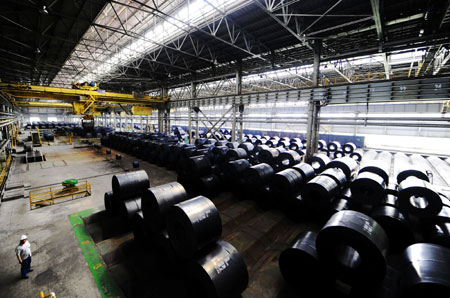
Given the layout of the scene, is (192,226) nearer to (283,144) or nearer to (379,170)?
(379,170)

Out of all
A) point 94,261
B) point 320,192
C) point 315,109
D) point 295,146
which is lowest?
point 94,261

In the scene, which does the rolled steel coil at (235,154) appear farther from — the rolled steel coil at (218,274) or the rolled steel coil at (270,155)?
the rolled steel coil at (218,274)

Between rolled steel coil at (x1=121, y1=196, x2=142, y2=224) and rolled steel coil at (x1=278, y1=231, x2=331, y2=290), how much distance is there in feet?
15.1

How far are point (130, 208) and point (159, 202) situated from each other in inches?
72.3

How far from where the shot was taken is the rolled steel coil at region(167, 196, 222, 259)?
3.84 meters

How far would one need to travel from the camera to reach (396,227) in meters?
5.01

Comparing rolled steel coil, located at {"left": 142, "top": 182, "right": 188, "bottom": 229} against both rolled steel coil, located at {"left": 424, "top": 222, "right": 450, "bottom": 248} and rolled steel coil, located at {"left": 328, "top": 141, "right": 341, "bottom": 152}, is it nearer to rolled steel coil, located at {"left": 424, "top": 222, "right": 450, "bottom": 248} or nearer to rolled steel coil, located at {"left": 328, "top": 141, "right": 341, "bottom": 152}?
rolled steel coil, located at {"left": 424, "top": 222, "right": 450, "bottom": 248}

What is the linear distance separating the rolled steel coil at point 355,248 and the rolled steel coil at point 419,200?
294 cm

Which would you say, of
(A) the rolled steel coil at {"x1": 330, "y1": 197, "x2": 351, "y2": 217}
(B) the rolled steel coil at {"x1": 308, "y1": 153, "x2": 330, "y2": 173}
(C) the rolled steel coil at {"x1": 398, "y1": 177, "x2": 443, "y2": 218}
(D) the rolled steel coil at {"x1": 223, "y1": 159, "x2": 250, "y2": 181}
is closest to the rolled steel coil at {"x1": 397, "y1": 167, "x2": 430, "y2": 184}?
(C) the rolled steel coil at {"x1": 398, "y1": 177, "x2": 443, "y2": 218}

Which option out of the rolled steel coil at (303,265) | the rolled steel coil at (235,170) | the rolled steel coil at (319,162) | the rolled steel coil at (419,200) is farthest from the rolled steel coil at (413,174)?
the rolled steel coil at (235,170)

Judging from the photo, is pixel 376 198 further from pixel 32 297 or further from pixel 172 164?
pixel 172 164

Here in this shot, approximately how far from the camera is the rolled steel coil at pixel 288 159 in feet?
35.1

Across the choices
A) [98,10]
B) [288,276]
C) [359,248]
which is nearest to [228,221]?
[288,276]

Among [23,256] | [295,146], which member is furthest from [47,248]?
[295,146]
